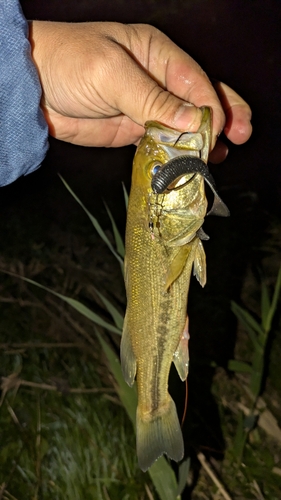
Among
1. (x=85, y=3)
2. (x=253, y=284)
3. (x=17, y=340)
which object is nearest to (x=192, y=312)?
(x=253, y=284)

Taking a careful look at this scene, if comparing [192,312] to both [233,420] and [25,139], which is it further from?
[25,139]

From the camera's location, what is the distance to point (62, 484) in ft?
8.93

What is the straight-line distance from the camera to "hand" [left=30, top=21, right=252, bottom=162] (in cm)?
136

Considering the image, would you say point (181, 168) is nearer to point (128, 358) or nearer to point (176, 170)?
point (176, 170)

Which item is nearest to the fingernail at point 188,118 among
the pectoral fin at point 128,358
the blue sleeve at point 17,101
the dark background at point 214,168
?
→ the blue sleeve at point 17,101

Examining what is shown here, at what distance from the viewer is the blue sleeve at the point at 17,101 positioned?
4.71 ft

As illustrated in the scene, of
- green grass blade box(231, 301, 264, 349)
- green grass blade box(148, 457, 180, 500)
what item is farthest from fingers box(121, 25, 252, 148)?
green grass blade box(148, 457, 180, 500)

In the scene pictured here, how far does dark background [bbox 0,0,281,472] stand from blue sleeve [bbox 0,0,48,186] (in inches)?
77.2

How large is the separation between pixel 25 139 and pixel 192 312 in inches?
89.2

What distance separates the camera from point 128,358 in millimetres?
1504

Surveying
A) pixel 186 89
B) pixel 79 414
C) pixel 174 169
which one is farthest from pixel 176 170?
pixel 79 414

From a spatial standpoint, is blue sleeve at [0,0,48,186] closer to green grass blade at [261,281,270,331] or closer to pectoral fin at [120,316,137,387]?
pectoral fin at [120,316,137,387]

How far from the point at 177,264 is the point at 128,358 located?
0.37 m

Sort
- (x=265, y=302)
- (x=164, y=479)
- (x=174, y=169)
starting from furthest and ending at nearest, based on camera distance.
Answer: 1. (x=265, y=302)
2. (x=164, y=479)
3. (x=174, y=169)
